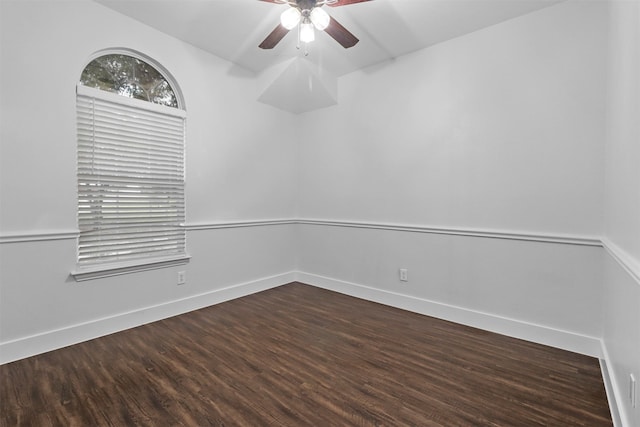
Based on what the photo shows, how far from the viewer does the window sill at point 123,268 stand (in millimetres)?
2439

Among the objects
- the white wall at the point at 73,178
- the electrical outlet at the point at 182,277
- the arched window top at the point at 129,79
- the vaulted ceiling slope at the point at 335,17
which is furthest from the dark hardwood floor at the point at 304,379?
the vaulted ceiling slope at the point at 335,17

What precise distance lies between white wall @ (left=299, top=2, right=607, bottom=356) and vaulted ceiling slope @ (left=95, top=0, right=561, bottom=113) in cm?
17

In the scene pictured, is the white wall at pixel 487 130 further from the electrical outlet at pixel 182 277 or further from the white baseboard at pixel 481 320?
the electrical outlet at pixel 182 277

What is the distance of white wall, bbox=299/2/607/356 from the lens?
2307 mm

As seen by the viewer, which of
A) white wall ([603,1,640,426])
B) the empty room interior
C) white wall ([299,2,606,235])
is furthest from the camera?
white wall ([299,2,606,235])

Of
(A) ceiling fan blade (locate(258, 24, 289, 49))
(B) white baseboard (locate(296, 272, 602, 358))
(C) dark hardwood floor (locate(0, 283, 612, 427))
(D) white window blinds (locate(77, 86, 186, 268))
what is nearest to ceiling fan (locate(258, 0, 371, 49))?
(A) ceiling fan blade (locate(258, 24, 289, 49))

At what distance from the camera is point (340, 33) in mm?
2221

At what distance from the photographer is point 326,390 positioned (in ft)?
6.00

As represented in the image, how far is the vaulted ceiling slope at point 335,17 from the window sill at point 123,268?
7.13 ft

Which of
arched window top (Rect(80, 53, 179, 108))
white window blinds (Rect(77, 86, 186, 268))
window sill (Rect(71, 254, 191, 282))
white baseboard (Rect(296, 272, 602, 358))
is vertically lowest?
white baseboard (Rect(296, 272, 602, 358))

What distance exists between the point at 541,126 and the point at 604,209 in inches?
30.5

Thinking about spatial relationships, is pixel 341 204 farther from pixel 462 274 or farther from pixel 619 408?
pixel 619 408

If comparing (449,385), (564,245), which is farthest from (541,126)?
(449,385)

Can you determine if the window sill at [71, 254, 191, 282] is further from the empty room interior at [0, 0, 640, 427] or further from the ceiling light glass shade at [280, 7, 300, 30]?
the ceiling light glass shade at [280, 7, 300, 30]
